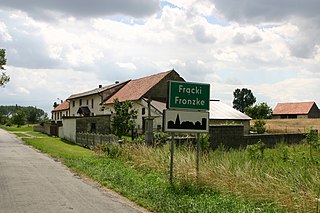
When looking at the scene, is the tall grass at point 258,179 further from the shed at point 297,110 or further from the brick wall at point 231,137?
the shed at point 297,110

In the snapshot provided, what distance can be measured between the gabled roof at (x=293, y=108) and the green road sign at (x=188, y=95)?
90.4 metres

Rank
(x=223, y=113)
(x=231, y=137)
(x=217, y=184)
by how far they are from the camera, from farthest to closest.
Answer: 1. (x=223, y=113)
2. (x=231, y=137)
3. (x=217, y=184)

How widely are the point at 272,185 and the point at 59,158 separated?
15359mm

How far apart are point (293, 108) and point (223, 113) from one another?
58.7m

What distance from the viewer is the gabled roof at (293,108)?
98312 mm

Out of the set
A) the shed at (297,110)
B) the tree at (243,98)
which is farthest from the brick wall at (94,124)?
the tree at (243,98)

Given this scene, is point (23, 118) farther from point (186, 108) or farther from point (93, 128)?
point (186, 108)

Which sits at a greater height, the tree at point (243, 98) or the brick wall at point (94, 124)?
the tree at point (243, 98)

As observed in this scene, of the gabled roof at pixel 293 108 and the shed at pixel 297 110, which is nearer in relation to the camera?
the shed at pixel 297 110

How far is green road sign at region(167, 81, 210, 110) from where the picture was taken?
1204 centimetres

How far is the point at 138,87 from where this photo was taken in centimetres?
5575

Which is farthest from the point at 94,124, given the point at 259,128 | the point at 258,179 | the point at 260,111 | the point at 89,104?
the point at 260,111

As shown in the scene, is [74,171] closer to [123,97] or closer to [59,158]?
[59,158]

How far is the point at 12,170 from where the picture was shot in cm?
1619
